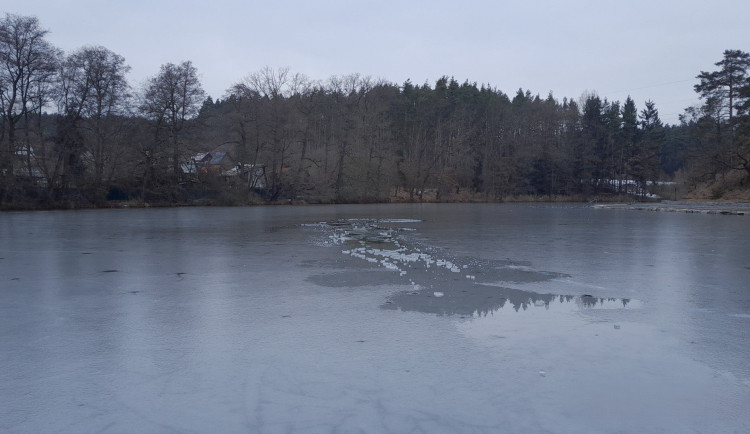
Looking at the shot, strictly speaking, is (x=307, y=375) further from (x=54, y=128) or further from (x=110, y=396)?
(x=54, y=128)

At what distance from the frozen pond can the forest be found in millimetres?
31321

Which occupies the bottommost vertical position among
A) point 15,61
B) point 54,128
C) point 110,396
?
point 110,396

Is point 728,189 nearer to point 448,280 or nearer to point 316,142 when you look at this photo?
point 316,142

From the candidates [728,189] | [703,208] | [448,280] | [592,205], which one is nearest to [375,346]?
[448,280]

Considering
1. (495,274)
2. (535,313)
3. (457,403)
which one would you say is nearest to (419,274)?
(495,274)

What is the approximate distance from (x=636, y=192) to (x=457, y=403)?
247ft

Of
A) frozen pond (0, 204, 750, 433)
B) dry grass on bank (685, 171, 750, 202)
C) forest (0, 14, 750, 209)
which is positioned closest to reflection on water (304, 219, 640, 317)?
frozen pond (0, 204, 750, 433)

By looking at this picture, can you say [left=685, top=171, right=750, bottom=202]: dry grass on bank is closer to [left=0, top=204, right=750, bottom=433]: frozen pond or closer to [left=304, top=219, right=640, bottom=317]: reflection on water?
[left=0, top=204, right=750, bottom=433]: frozen pond

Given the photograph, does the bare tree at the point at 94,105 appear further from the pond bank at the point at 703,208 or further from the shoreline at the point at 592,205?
the pond bank at the point at 703,208

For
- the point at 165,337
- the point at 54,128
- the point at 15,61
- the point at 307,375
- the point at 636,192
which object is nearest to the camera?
the point at 307,375

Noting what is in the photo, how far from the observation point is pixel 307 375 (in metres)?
4.21

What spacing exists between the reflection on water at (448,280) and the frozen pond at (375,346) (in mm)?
56

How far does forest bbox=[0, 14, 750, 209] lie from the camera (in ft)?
121

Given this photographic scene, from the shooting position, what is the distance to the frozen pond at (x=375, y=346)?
3529mm
